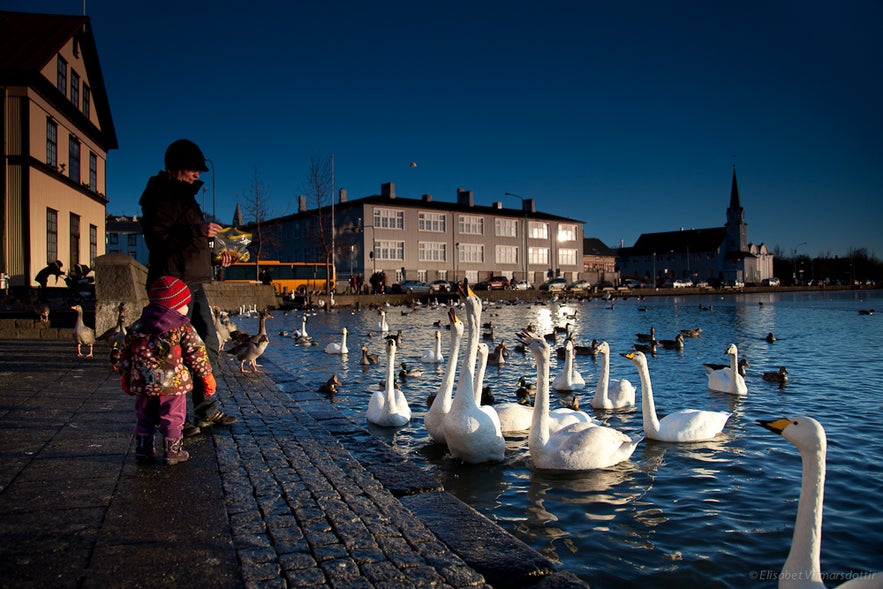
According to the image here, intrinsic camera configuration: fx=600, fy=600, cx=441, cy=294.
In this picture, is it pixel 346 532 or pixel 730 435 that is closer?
pixel 346 532

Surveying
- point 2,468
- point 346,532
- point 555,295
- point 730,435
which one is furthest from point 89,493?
point 555,295

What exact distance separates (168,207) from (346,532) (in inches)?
148

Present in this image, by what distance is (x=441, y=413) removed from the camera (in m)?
7.42

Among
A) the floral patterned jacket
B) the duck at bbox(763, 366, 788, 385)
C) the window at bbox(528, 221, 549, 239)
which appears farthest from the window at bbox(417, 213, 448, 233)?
the floral patterned jacket

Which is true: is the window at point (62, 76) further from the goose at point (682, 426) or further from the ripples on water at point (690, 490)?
the goose at point (682, 426)

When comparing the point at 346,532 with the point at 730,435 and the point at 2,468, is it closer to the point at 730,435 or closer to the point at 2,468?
the point at 2,468

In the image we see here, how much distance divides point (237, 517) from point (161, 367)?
159cm

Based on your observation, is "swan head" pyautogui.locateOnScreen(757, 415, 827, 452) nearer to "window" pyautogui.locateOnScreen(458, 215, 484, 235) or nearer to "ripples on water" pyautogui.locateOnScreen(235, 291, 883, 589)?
"ripples on water" pyautogui.locateOnScreen(235, 291, 883, 589)

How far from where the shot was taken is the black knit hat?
19.2 ft

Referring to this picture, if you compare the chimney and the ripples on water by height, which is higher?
the chimney

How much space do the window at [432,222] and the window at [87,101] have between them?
135ft

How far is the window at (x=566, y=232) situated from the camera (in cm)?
8259

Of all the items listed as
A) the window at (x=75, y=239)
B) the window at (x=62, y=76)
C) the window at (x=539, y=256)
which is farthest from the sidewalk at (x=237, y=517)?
the window at (x=539, y=256)

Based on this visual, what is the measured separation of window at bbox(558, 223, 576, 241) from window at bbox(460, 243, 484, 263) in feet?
47.4
